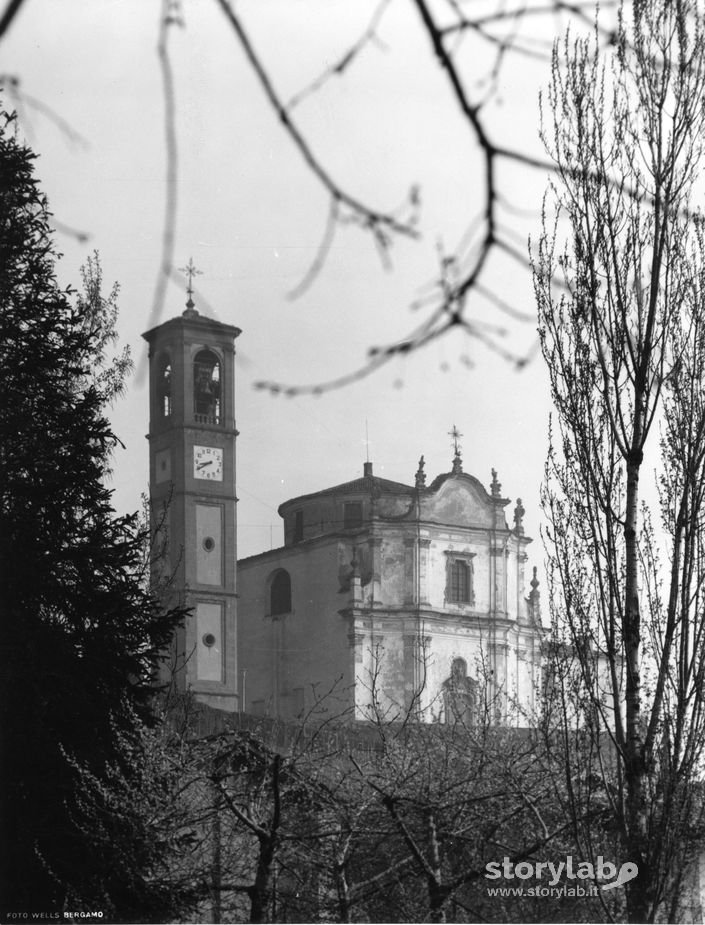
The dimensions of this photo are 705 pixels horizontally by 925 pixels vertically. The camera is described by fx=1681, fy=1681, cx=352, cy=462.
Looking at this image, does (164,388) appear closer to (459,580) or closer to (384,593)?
(384,593)

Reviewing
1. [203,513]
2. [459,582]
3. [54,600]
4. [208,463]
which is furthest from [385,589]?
[54,600]

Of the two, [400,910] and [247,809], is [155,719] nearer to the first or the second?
[247,809]

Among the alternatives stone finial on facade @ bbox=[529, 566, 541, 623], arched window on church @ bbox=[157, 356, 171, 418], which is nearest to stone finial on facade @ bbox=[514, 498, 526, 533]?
stone finial on facade @ bbox=[529, 566, 541, 623]

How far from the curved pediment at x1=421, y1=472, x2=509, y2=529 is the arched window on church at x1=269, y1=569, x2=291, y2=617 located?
363cm

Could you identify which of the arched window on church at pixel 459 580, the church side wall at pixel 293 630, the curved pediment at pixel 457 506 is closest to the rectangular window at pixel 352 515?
the church side wall at pixel 293 630

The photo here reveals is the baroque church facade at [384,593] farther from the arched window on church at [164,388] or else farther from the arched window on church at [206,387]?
the arched window on church at [164,388]

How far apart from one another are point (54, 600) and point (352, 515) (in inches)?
1084

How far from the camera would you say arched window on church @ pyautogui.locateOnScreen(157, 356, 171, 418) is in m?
27.3

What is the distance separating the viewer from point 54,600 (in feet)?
40.9

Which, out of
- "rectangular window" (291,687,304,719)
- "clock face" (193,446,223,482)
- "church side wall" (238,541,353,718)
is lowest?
"rectangular window" (291,687,304,719)

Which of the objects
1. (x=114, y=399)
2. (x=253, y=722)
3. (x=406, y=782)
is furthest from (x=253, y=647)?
(x=406, y=782)

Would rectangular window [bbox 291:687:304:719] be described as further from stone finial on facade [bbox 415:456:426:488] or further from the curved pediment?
stone finial on facade [bbox 415:456:426:488]

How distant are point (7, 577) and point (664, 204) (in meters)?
5.39

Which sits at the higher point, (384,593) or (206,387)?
(206,387)
